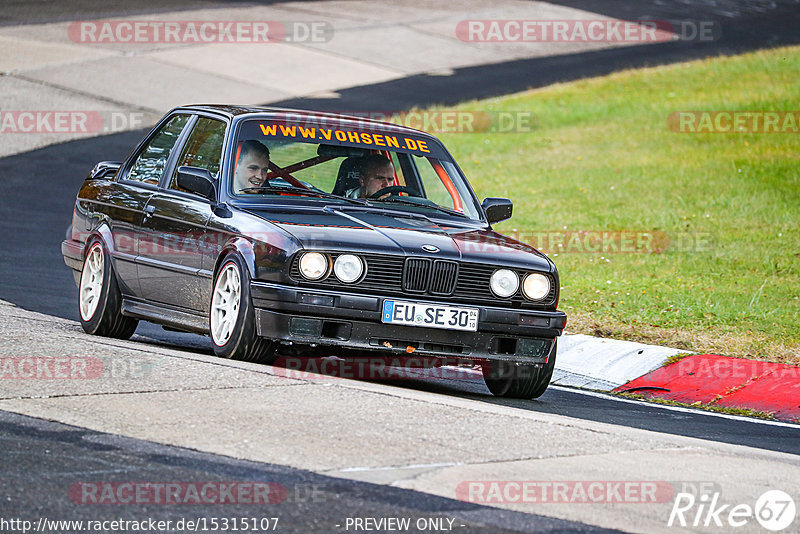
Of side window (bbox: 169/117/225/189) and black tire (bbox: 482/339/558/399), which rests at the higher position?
side window (bbox: 169/117/225/189)

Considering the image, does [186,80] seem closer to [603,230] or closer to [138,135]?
[138,135]

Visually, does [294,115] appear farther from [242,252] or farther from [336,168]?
[242,252]

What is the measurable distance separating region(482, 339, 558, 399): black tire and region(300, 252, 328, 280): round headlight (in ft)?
4.12

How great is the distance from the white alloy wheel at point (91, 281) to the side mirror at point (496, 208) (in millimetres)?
2653

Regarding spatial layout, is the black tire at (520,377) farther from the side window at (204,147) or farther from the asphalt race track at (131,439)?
the side window at (204,147)

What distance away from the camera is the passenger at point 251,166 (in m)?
8.73

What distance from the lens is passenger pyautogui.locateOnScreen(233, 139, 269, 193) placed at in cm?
873

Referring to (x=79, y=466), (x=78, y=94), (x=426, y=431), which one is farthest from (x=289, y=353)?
(x=78, y=94)

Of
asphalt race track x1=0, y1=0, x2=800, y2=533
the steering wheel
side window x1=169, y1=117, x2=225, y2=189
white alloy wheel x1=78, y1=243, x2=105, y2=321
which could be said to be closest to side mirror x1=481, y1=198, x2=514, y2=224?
the steering wheel

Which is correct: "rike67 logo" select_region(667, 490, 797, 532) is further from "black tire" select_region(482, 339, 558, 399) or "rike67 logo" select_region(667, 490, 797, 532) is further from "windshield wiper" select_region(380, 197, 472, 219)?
"windshield wiper" select_region(380, 197, 472, 219)

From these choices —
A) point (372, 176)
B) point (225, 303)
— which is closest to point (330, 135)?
point (372, 176)

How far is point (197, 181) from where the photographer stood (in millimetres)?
8570

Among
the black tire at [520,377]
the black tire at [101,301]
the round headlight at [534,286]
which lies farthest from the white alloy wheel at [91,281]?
the round headlight at [534,286]

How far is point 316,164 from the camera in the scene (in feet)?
Answer: 30.1
